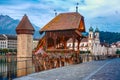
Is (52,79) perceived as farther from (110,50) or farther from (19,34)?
(110,50)

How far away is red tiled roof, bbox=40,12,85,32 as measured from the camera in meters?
34.9

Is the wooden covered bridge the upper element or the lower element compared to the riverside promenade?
upper

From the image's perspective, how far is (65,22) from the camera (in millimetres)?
36625

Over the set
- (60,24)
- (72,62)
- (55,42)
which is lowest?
(72,62)

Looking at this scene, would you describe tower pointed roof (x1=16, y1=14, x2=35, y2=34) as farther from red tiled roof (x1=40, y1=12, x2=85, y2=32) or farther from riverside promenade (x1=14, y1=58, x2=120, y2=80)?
riverside promenade (x1=14, y1=58, x2=120, y2=80)

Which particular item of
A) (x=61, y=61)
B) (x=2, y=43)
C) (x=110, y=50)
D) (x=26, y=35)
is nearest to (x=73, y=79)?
(x=26, y=35)

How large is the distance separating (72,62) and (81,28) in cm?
576

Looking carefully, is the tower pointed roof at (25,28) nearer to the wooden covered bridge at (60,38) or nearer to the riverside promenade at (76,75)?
the wooden covered bridge at (60,38)

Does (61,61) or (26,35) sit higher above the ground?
(26,35)

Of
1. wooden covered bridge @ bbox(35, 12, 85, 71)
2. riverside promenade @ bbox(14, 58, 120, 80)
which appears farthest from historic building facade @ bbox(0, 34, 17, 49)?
riverside promenade @ bbox(14, 58, 120, 80)

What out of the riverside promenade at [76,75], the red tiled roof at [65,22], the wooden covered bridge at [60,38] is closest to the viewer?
the riverside promenade at [76,75]

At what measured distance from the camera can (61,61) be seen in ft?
112

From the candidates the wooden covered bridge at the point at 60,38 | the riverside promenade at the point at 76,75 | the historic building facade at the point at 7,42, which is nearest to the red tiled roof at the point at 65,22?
the wooden covered bridge at the point at 60,38

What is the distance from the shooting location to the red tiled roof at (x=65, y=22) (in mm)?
34938
